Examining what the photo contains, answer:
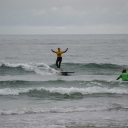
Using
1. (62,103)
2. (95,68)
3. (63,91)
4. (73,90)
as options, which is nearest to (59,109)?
(62,103)

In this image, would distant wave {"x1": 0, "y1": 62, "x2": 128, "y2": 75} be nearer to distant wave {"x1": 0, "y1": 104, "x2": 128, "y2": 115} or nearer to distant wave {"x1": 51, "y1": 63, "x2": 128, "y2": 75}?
distant wave {"x1": 51, "y1": 63, "x2": 128, "y2": 75}

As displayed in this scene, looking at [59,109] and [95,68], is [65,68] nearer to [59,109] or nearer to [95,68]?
[95,68]

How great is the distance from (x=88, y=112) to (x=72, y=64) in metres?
17.7

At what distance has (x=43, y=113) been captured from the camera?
1230 centimetres

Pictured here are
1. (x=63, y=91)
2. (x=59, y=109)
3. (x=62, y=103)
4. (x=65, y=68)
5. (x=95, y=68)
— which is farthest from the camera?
(x=65, y=68)

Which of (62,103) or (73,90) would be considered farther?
(73,90)

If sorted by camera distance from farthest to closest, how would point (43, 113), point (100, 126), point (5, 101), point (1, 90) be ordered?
point (1, 90)
point (5, 101)
point (43, 113)
point (100, 126)

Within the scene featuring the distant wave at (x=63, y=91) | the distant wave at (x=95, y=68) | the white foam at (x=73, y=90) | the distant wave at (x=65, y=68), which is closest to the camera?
the distant wave at (x=63, y=91)

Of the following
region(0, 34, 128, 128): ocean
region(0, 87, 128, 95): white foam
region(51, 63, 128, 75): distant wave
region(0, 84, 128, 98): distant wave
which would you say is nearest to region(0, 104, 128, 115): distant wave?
region(0, 34, 128, 128): ocean

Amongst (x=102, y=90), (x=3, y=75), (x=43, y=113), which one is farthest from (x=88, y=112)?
(x=3, y=75)

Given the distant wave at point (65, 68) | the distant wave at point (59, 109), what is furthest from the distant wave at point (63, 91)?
the distant wave at point (65, 68)

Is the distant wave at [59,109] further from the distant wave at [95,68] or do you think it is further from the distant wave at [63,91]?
the distant wave at [95,68]

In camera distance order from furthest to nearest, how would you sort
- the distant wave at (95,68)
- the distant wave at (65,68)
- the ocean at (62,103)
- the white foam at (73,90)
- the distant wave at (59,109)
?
1. the distant wave at (95,68)
2. the distant wave at (65,68)
3. the white foam at (73,90)
4. the distant wave at (59,109)
5. the ocean at (62,103)

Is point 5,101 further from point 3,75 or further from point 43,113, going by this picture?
point 3,75
